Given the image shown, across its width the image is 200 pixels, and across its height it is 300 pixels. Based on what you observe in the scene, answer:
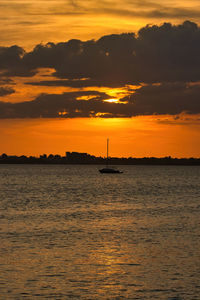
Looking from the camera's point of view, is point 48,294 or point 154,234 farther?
point 154,234

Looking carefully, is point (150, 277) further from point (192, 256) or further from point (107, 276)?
point (192, 256)

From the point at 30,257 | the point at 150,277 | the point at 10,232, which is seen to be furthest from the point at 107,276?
the point at 10,232

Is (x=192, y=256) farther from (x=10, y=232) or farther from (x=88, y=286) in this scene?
(x=10, y=232)

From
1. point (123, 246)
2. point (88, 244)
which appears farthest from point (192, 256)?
point (88, 244)

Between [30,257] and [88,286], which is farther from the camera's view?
[30,257]

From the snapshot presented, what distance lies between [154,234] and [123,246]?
8.62 m

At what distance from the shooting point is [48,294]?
95.9 ft

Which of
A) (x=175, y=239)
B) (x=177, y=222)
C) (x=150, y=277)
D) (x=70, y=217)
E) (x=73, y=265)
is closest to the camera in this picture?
(x=150, y=277)

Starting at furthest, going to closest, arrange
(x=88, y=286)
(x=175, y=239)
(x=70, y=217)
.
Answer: (x=70, y=217) < (x=175, y=239) < (x=88, y=286)

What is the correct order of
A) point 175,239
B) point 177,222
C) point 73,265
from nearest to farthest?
1. point 73,265
2. point 175,239
3. point 177,222

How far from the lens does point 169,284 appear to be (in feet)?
104

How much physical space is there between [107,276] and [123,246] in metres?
11.3

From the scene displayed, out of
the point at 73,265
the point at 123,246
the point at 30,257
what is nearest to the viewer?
the point at 73,265

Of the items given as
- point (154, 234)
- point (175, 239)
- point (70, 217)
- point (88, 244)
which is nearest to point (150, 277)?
point (88, 244)
